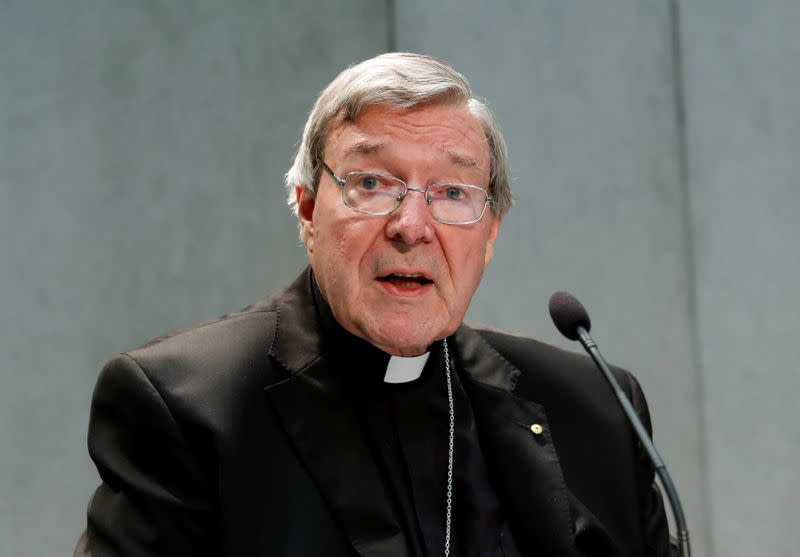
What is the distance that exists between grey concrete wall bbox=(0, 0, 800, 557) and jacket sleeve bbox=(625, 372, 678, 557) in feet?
3.52

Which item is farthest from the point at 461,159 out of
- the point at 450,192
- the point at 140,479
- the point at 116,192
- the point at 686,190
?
the point at 686,190

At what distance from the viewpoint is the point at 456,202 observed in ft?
5.62

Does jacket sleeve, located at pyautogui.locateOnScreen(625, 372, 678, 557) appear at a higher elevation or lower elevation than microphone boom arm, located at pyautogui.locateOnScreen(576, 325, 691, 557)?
lower

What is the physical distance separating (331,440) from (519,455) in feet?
1.28

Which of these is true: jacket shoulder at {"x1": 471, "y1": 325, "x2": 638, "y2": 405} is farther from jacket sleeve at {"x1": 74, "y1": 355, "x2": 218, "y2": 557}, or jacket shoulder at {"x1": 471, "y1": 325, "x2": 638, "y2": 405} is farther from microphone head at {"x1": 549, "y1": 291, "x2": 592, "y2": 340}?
jacket sleeve at {"x1": 74, "y1": 355, "x2": 218, "y2": 557}

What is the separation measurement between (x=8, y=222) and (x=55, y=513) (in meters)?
0.77

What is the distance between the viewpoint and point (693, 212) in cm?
313

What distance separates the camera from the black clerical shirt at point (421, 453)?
1.70m

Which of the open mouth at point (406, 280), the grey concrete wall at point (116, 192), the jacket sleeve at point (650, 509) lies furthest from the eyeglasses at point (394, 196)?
the grey concrete wall at point (116, 192)

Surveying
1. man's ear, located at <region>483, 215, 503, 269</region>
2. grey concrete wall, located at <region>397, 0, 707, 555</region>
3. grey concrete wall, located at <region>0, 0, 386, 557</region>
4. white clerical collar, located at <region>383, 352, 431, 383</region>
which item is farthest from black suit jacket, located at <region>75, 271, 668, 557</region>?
grey concrete wall, located at <region>397, 0, 707, 555</region>

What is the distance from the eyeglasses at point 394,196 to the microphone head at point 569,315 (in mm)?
228

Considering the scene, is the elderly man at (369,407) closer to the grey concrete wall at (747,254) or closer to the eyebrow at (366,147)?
the eyebrow at (366,147)

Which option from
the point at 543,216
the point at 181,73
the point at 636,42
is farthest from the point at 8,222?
the point at 636,42

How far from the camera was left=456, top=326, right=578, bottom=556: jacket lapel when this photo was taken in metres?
1.75
